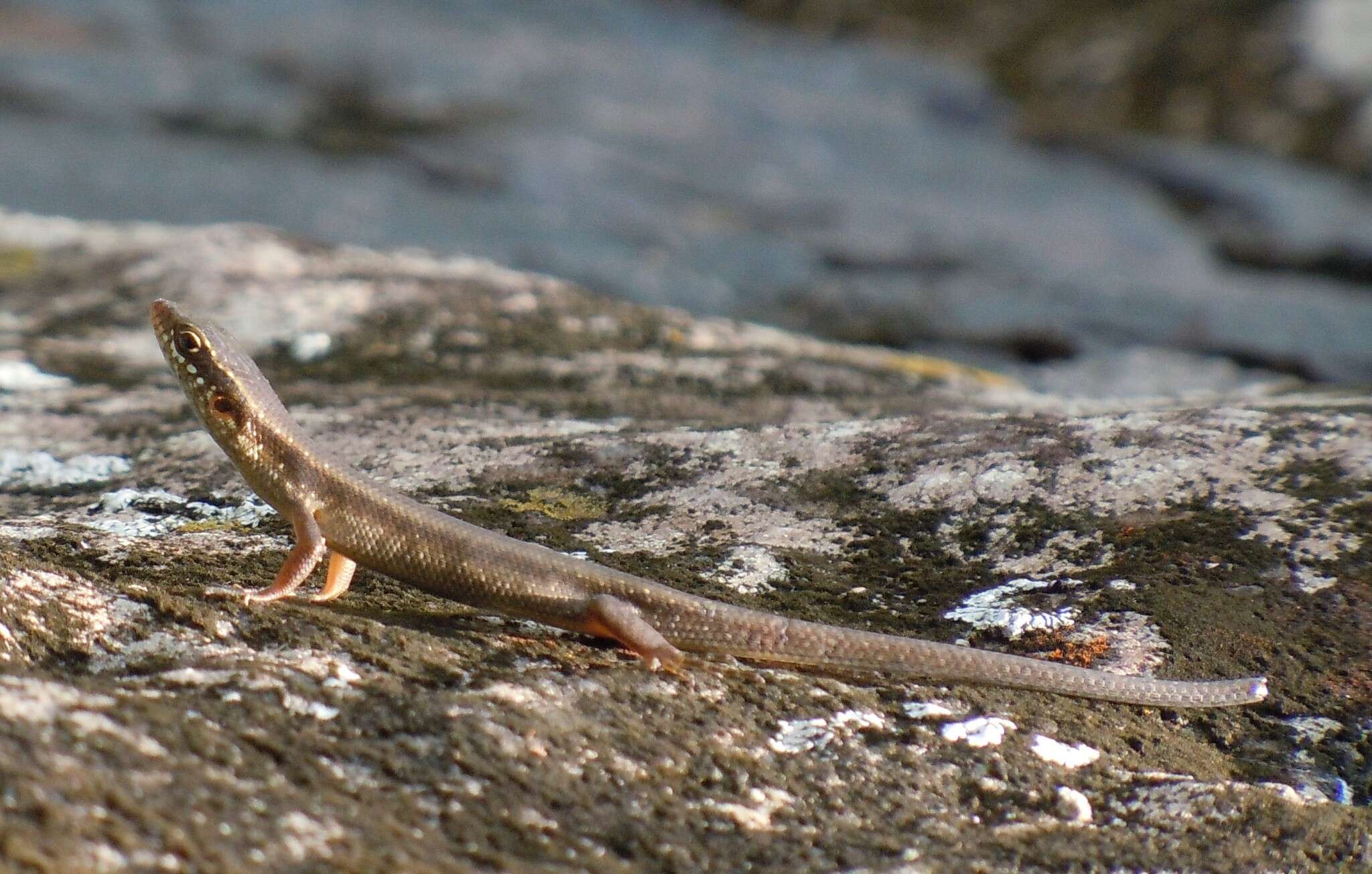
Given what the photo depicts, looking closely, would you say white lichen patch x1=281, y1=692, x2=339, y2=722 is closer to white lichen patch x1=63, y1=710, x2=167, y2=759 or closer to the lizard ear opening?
white lichen patch x1=63, y1=710, x2=167, y2=759

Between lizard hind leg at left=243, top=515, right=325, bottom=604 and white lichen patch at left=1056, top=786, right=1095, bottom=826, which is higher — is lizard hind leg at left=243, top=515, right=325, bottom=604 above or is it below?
above

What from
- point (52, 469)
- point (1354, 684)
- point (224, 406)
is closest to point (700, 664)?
point (1354, 684)

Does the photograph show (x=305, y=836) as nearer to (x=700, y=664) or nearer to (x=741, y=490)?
(x=700, y=664)

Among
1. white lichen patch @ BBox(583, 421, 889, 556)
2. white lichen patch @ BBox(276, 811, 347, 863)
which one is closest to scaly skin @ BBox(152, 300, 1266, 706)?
white lichen patch @ BBox(583, 421, 889, 556)

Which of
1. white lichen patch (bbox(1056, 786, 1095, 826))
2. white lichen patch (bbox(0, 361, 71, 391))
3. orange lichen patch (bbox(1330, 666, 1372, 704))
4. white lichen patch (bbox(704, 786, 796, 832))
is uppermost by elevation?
white lichen patch (bbox(0, 361, 71, 391))

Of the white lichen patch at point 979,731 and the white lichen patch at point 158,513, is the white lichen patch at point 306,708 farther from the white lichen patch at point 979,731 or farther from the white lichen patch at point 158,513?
the white lichen patch at point 158,513

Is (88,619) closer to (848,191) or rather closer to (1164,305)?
(1164,305)

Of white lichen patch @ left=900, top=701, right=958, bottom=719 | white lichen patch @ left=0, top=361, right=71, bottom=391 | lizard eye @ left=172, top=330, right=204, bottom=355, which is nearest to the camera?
white lichen patch @ left=900, top=701, right=958, bottom=719

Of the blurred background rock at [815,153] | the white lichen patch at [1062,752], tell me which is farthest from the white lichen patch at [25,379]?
the blurred background rock at [815,153]
